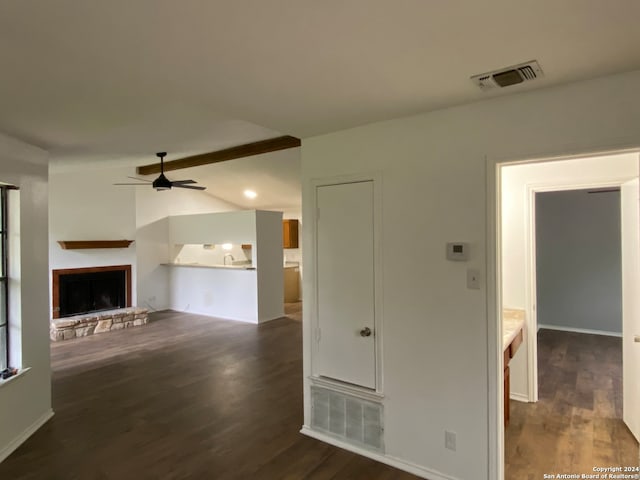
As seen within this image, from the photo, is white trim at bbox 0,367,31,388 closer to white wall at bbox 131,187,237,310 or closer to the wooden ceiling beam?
the wooden ceiling beam

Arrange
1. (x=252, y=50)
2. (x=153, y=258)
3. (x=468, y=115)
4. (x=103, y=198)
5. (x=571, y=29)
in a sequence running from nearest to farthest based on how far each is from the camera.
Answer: (x=571, y=29), (x=252, y=50), (x=468, y=115), (x=103, y=198), (x=153, y=258)

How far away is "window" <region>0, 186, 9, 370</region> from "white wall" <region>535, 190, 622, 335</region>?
709 cm

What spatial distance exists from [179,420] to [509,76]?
11.3 ft

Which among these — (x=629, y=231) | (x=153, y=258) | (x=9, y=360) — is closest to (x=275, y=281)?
(x=153, y=258)

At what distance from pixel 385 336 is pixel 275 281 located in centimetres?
533

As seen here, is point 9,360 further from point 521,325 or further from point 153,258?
point 153,258

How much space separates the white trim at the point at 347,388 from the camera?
2.63m

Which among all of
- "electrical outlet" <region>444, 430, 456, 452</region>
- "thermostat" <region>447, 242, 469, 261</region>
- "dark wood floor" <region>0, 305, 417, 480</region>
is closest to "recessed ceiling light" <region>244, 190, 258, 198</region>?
"dark wood floor" <region>0, 305, 417, 480</region>

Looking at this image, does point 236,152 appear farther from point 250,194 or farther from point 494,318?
point 494,318

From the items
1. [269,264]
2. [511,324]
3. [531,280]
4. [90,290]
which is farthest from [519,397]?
[90,290]

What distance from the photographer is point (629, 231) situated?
2.91 m

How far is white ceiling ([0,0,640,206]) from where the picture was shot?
4.12ft

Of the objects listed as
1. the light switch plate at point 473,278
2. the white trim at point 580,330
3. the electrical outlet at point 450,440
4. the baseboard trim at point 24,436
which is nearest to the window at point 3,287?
the baseboard trim at point 24,436

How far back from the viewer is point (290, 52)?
5.06 feet
